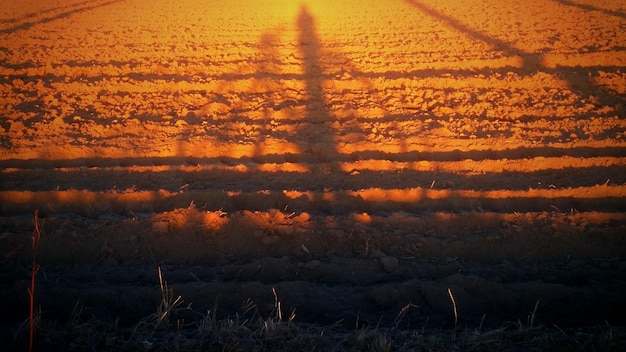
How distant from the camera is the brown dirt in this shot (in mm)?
3201

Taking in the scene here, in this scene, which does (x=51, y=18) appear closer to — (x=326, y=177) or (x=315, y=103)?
(x=315, y=103)

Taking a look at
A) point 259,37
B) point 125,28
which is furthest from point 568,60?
point 125,28

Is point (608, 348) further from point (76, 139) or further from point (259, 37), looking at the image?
point (259, 37)

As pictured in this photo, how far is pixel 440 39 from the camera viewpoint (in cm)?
909

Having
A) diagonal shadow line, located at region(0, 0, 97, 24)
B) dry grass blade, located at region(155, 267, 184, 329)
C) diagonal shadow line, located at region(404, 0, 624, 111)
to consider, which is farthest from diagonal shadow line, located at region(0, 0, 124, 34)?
diagonal shadow line, located at region(404, 0, 624, 111)

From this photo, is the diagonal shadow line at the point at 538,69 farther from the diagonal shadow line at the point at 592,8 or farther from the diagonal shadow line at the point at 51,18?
the diagonal shadow line at the point at 51,18

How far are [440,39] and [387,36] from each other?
44.8 inches

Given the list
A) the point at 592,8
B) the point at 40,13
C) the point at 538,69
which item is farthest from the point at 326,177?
the point at 40,13

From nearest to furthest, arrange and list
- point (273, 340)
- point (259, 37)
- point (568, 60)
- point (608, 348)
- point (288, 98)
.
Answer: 1. point (608, 348)
2. point (273, 340)
3. point (288, 98)
4. point (568, 60)
5. point (259, 37)

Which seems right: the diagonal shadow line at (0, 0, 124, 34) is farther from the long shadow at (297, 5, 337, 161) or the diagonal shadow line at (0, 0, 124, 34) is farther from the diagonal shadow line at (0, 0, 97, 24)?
the long shadow at (297, 5, 337, 161)

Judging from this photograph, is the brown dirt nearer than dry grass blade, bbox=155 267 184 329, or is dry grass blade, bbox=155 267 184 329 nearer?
dry grass blade, bbox=155 267 184 329

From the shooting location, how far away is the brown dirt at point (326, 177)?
10.5ft

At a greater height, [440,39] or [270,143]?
[440,39]

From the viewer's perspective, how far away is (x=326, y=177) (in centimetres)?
467
